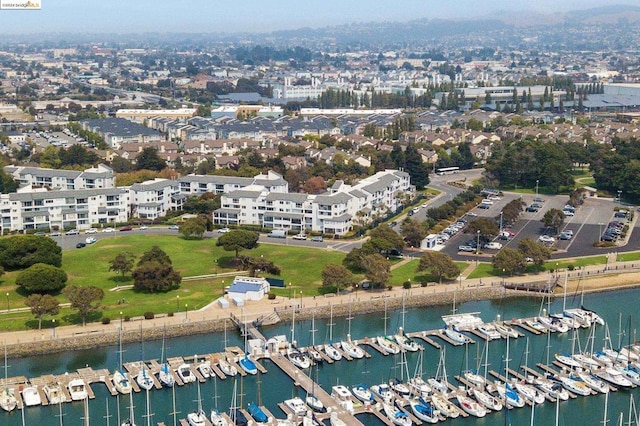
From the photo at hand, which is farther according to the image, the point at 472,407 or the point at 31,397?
the point at 31,397

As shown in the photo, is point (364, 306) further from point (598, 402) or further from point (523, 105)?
point (523, 105)

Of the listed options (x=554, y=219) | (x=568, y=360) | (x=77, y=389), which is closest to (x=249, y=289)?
(x=77, y=389)

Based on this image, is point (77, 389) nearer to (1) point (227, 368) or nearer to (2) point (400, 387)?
(1) point (227, 368)

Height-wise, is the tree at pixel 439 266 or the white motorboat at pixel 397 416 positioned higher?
the tree at pixel 439 266

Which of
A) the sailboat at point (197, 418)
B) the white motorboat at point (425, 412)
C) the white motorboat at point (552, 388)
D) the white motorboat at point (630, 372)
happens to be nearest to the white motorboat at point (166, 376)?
the sailboat at point (197, 418)

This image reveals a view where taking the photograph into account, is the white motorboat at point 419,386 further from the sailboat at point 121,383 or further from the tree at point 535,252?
the tree at point 535,252

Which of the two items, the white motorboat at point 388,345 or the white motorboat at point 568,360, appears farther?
the white motorboat at point 388,345

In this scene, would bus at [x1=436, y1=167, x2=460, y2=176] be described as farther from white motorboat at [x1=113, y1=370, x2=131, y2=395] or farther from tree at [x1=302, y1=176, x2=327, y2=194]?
white motorboat at [x1=113, y1=370, x2=131, y2=395]
